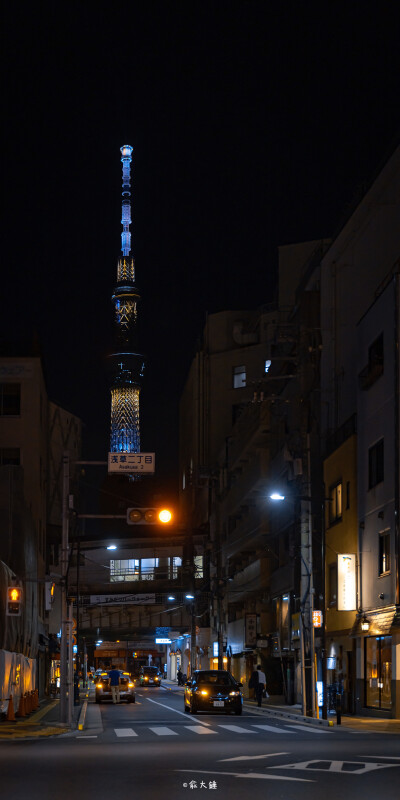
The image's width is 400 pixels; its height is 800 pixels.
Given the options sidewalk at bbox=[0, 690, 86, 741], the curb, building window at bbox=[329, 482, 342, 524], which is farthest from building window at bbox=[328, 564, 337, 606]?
sidewalk at bbox=[0, 690, 86, 741]

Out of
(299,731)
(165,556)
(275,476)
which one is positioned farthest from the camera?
(165,556)

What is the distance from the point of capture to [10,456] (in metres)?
75.0

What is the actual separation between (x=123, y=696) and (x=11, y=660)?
21.1m

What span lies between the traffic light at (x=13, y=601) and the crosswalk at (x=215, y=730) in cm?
532

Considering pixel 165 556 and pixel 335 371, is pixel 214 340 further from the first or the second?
pixel 335 371

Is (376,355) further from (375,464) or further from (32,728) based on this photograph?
A: (32,728)

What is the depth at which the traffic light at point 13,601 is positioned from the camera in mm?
34969

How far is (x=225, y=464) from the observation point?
92.0 meters

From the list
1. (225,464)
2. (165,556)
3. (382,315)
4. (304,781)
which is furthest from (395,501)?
(165,556)

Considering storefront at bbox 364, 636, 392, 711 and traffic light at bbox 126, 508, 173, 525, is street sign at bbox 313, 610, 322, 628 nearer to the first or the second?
storefront at bbox 364, 636, 392, 711

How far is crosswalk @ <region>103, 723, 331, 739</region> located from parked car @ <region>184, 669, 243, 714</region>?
7324mm

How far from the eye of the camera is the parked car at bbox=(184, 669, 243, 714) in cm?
4128

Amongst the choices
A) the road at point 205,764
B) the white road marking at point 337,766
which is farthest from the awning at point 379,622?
the white road marking at point 337,766

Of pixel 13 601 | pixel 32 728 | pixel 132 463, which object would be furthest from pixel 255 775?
pixel 13 601
